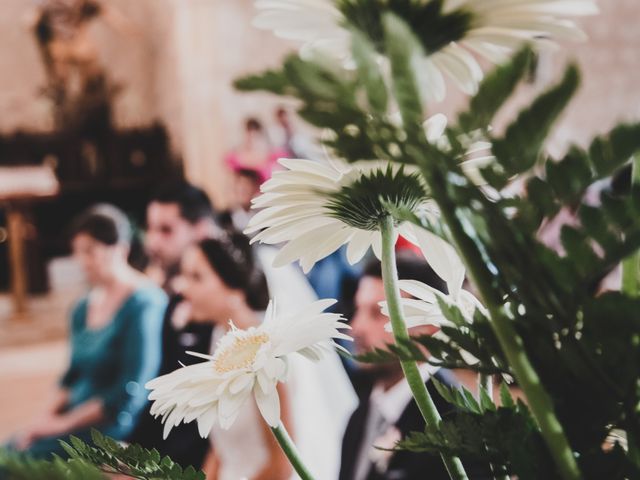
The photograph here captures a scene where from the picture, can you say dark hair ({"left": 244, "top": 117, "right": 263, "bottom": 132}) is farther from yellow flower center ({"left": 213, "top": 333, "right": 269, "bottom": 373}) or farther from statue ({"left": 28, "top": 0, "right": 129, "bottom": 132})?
yellow flower center ({"left": 213, "top": 333, "right": 269, "bottom": 373})

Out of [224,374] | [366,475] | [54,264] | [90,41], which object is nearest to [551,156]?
[224,374]

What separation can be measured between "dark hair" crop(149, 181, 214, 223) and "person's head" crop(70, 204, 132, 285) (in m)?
0.23

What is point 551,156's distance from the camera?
309 millimetres

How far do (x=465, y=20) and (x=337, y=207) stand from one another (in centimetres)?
14

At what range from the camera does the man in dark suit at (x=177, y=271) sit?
2057mm

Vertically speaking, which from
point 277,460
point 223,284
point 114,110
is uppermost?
point 114,110

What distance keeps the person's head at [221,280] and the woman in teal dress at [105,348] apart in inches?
12.3

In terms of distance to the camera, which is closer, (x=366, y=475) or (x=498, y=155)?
(x=498, y=155)

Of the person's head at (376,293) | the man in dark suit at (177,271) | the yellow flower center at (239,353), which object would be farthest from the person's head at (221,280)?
the yellow flower center at (239,353)

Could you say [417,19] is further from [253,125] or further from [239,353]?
[253,125]

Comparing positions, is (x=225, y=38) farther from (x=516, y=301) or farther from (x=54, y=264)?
(x=516, y=301)

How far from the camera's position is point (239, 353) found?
0.51 metres

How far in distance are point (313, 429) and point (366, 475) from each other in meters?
0.30

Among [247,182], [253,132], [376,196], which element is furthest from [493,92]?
[253,132]
